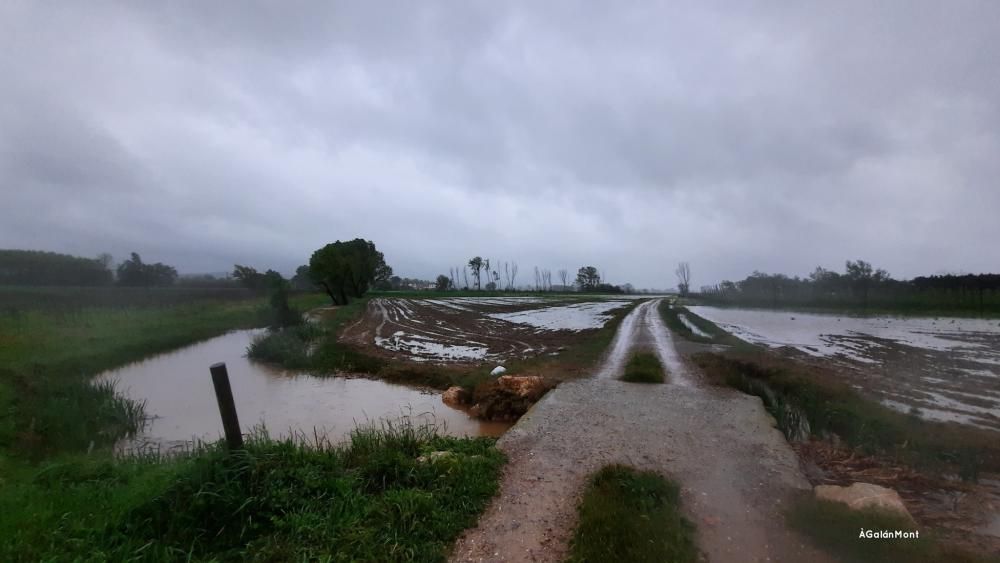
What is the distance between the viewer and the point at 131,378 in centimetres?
1456

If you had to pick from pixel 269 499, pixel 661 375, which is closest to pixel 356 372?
pixel 661 375

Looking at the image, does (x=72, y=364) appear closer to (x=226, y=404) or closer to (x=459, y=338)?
(x=226, y=404)

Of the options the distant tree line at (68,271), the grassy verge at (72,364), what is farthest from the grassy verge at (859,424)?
the distant tree line at (68,271)

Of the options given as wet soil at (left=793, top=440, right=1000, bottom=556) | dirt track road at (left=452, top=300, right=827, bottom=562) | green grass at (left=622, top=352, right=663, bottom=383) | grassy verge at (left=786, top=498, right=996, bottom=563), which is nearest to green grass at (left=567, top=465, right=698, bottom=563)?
dirt track road at (left=452, top=300, right=827, bottom=562)

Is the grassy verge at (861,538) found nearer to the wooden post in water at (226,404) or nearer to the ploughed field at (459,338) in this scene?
the wooden post in water at (226,404)

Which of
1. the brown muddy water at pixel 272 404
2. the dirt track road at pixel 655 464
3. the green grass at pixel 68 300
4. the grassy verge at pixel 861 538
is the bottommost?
the brown muddy water at pixel 272 404

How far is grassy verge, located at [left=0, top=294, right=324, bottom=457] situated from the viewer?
813 cm

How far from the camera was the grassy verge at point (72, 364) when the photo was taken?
8133mm

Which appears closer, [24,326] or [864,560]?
[864,560]

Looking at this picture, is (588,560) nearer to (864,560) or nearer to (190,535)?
(864,560)

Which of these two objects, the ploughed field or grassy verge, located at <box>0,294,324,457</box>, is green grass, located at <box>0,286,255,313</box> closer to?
grassy verge, located at <box>0,294,324,457</box>

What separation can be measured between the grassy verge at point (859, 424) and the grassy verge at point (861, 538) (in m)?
3.15

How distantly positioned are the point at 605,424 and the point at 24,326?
82.8 feet

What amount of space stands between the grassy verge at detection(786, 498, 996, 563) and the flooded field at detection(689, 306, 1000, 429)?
252 inches
